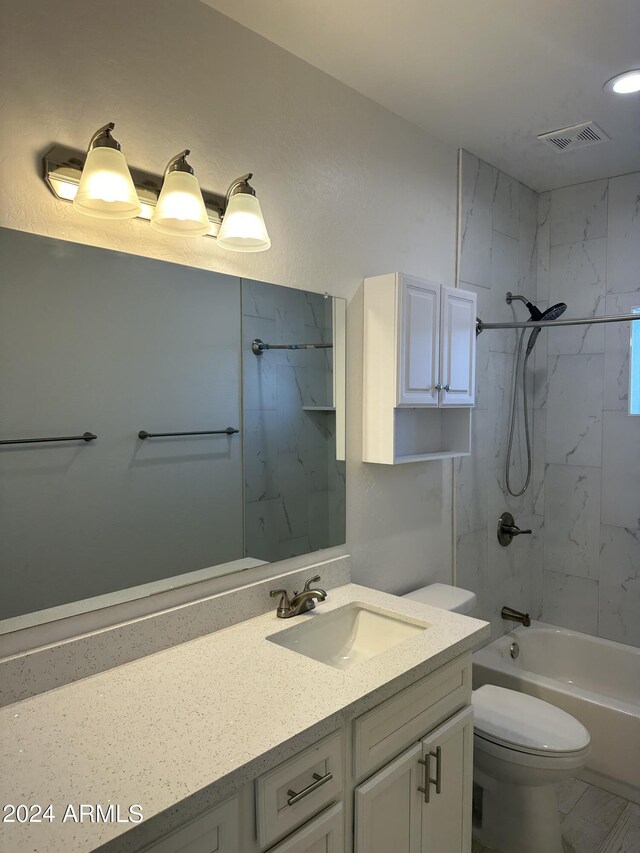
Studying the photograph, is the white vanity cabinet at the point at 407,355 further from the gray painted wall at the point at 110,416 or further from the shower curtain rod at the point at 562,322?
the gray painted wall at the point at 110,416

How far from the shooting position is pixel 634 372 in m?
3.07

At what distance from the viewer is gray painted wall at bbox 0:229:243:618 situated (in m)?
1.30

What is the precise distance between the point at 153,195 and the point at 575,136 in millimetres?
1978

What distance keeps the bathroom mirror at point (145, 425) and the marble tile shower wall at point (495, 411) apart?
1087mm

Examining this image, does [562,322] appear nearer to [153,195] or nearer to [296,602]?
[296,602]

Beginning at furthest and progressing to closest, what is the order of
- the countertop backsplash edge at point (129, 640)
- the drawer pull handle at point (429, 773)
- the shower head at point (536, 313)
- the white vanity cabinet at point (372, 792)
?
the shower head at point (536, 313) < the drawer pull handle at point (429, 773) < the countertop backsplash edge at point (129, 640) < the white vanity cabinet at point (372, 792)

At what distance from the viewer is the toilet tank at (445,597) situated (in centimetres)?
229

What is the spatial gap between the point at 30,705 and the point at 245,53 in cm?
185

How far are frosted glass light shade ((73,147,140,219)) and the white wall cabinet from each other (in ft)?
4.86

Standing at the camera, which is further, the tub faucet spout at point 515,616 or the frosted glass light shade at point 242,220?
the tub faucet spout at point 515,616

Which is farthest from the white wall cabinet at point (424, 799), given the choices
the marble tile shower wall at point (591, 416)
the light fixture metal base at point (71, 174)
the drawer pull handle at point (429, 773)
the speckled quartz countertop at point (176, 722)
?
the marble tile shower wall at point (591, 416)

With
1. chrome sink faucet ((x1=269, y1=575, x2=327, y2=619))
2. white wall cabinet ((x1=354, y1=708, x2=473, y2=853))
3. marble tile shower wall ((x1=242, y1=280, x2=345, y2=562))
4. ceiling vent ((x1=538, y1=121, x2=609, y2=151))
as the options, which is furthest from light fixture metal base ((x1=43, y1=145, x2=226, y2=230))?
ceiling vent ((x1=538, y1=121, x2=609, y2=151))

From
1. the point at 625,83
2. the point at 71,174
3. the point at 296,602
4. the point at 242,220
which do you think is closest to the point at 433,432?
the point at 296,602

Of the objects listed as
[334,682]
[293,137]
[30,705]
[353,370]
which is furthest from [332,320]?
[30,705]
